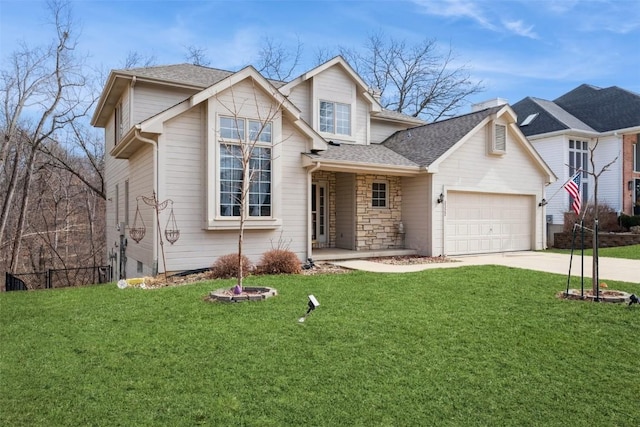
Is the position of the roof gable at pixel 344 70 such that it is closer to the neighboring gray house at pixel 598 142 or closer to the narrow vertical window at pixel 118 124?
the narrow vertical window at pixel 118 124

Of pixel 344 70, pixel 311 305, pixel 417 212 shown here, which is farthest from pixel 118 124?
pixel 311 305

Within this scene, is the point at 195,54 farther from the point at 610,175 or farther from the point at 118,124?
the point at 610,175

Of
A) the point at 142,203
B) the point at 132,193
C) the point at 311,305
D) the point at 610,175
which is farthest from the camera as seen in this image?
the point at 610,175

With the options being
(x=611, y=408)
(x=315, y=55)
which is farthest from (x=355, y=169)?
(x=315, y=55)

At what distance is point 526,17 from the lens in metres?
12.8

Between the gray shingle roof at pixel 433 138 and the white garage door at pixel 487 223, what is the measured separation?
4.69 feet

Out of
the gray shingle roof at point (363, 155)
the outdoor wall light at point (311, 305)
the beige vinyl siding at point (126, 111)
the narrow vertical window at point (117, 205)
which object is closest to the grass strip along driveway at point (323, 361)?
the outdoor wall light at point (311, 305)

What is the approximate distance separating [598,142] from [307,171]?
17859 millimetres

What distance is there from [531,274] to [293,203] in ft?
18.6

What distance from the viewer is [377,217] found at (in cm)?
1351

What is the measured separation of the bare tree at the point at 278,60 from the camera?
2845cm

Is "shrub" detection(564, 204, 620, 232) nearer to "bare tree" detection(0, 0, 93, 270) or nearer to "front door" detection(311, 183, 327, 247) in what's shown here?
"front door" detection(311, 183, 327, 247)

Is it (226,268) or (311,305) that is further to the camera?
(226,268)

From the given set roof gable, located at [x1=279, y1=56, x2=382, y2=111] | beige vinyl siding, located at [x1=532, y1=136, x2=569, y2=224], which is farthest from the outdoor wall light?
beige vinyl siding, located at [x1=532, y1=136, x2=569, y2=224]
